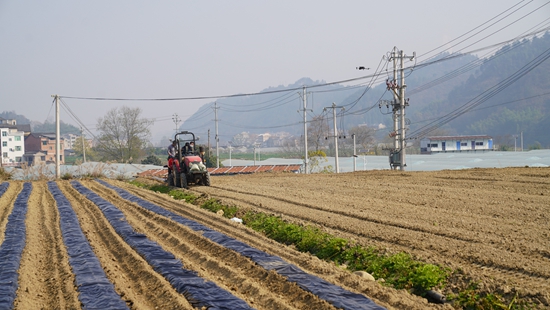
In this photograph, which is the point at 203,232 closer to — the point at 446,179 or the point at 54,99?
the point at 446,179

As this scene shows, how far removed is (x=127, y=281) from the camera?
702 cm

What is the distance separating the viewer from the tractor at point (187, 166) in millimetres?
19719

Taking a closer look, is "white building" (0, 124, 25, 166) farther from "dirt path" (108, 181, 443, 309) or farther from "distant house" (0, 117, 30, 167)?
"dirt path" (108, 181, 443, 309)

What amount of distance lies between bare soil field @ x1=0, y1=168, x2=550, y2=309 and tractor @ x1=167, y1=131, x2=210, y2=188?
3.32 metres

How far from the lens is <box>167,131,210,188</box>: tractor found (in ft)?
64.7

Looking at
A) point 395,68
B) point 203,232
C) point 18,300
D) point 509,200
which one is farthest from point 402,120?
point 18,300

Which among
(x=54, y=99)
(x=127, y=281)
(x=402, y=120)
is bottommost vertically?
(x=127, y=281)

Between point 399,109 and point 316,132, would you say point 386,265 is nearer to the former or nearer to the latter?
point 399,109

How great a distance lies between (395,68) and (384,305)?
2486 cm

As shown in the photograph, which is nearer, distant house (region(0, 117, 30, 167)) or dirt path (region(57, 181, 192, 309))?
dirt path (region(57, 181, 192, 309))

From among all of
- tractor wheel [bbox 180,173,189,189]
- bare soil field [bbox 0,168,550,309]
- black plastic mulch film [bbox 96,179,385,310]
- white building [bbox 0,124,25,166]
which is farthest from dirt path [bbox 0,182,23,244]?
white building [bbox 0,124,25,166]

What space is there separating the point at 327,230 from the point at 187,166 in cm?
1121

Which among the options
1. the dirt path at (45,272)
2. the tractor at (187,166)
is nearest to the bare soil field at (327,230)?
the dirt path at (45,272)

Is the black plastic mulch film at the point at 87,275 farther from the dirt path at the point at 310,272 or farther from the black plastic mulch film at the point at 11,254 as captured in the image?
the dirt path at the point at 310,272
